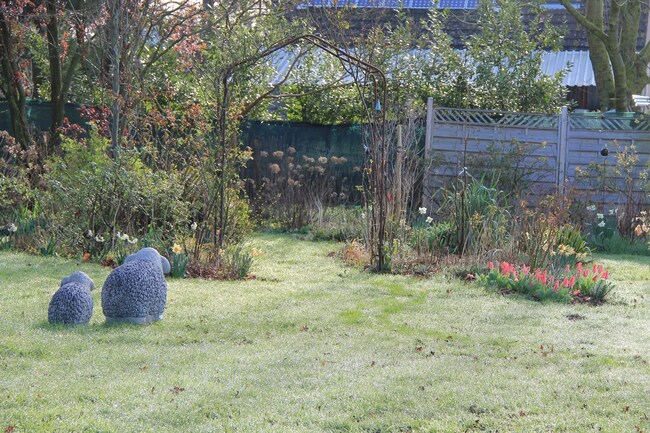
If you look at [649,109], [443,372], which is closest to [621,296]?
[443,372]

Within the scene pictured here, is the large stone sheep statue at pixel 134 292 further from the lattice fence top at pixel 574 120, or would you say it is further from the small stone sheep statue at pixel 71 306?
the lattice fence top at pixel 574 120

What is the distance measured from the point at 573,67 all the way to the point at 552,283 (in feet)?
47.2

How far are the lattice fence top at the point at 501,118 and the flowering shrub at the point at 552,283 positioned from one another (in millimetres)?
5657

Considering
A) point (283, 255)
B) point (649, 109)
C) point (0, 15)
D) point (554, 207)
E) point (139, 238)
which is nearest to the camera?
point (139, 238)

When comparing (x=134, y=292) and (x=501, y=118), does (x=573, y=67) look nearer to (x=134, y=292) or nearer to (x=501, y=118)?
(x=501, y=118)

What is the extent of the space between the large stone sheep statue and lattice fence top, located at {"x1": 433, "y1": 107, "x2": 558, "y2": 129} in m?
8.53

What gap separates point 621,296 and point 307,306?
10.5 feet

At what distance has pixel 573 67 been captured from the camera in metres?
21.2

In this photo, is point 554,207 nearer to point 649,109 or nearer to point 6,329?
point 6,329

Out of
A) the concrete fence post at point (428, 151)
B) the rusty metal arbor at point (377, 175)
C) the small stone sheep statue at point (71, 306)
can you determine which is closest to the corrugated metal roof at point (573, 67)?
the concrete fence post at point (428, 151)

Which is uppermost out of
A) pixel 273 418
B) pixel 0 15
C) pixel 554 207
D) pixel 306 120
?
pixel 0 15

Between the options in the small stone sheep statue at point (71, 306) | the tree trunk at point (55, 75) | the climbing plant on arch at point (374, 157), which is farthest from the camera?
the tree trunk at point (55, 75)

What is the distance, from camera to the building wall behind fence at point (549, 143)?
1363 centimetres

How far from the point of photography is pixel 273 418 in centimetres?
433
